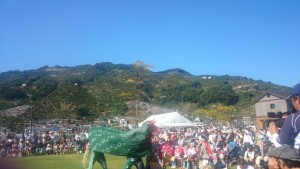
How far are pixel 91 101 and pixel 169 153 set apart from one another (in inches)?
2105

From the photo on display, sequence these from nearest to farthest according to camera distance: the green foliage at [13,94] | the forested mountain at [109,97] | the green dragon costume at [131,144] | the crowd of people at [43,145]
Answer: the green dragon costume at [131,144], the crowd of people at [43,145], the forested mountain at [109,97], the green foliage at [13,94]

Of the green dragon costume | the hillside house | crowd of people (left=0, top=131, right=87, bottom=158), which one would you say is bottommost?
crowd of people (left=0, top=131, right=87, bottom=158)

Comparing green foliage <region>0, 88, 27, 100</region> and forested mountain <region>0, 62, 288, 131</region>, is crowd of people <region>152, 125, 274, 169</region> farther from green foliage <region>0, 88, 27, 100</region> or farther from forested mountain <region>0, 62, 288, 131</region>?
green foliage <region>0, 88, 27, 100</region>

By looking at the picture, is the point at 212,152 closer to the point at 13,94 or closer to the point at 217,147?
the point at 217,147

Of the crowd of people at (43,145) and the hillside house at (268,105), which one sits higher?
the hillside house at (268,105)

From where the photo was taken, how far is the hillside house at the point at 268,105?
168 ft

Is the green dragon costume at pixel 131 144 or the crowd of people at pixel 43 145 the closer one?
the green dragon costume at pixel 131 144

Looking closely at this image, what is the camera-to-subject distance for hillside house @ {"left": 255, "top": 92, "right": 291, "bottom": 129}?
5112 cm

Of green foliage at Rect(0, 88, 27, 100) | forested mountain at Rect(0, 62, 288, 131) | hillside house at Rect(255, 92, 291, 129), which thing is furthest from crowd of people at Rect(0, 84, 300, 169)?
green foliage at Rect(0, 88, 27, 100)

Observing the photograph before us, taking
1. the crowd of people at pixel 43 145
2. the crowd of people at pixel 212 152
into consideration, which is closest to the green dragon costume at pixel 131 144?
the crowd of people at pixel 212 152

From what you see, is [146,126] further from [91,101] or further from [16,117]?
[91,101]

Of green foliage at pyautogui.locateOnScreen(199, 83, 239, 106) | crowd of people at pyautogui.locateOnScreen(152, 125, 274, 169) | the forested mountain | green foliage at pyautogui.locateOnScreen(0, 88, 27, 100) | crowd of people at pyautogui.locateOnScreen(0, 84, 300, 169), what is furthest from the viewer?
green foliage at pyautogui.locateOnScreen(199, 83, 239, 106)

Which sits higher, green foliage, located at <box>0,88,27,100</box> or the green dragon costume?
green foliage, located at <box>0,88,27,100</box>

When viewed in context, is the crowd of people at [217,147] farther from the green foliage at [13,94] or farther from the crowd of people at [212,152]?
the green foliage at [13,94]
